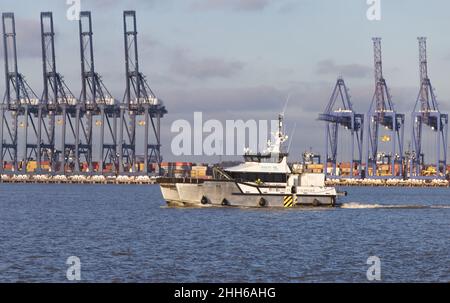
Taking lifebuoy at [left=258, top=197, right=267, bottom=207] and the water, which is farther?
lifebuoy at [left=258, top=197, right=267, bottom=207]

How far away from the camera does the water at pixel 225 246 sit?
3641 cm

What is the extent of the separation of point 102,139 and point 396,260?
158500mm

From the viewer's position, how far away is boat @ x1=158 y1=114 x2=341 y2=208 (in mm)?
66562

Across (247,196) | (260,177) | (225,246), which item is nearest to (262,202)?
(247,196)

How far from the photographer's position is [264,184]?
6688 cm

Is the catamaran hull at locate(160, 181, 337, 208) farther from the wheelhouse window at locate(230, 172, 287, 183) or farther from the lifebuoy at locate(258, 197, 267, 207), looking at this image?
the wheelhouse window at locate(230, 172, 287, 183)

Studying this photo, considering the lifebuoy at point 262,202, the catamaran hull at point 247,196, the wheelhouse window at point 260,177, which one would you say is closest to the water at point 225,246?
the lifebuoy at point 262,202

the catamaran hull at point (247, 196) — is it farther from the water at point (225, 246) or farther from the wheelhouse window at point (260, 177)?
the water at point (225, 246)

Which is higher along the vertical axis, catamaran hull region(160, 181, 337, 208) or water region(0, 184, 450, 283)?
catamaran hull region(160, 181, 337, 208)

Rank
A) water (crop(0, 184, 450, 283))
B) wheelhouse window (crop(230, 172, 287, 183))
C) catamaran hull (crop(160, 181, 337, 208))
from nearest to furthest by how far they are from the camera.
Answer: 1. water (crop(0, 184, 450, 283))
2. wheelhouse window (crop(230, 172, 287, 183))
3. catamaran hull (crop(160, 181, 337, 208))

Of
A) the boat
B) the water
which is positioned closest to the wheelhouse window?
the boat

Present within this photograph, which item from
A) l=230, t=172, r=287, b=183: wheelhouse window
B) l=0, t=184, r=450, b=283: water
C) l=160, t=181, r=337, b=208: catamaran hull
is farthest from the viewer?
l=160, t=181, r=337, b=208: catamaran hull

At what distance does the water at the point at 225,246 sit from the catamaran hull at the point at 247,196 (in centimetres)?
70

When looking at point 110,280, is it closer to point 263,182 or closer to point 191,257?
point 191,257
